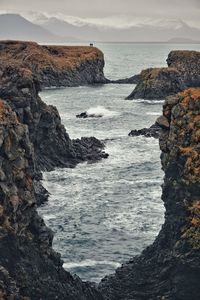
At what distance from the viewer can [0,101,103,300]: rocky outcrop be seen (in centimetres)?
3791

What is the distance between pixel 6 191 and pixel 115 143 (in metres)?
64.0

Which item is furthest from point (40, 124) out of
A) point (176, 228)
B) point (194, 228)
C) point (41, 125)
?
point (194, 228)

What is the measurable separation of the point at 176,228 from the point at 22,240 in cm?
1220

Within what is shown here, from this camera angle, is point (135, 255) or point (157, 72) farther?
point (157, 72)

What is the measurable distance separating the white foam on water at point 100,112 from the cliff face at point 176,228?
87.6 m

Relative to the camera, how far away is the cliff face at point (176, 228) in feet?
135

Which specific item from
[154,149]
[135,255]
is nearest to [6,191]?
[135,255]

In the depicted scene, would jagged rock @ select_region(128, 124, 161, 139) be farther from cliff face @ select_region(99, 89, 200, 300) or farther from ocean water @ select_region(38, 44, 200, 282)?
cliff face @ select_region(99, 89, 200, 300)

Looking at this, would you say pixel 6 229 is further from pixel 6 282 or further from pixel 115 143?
pixel 115 143

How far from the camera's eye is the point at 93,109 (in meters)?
138

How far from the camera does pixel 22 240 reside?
130 ft

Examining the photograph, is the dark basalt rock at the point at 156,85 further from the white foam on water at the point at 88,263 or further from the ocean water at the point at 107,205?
the white foam on water at the point at 88,263

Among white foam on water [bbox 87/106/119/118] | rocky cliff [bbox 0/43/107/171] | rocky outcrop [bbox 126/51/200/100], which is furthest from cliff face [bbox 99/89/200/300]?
rocky outcrop [bbox 126/51/200/100]

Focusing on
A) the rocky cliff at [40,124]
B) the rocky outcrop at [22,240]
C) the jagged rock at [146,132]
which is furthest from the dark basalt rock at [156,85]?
the rocky outcrop at [22,240]
